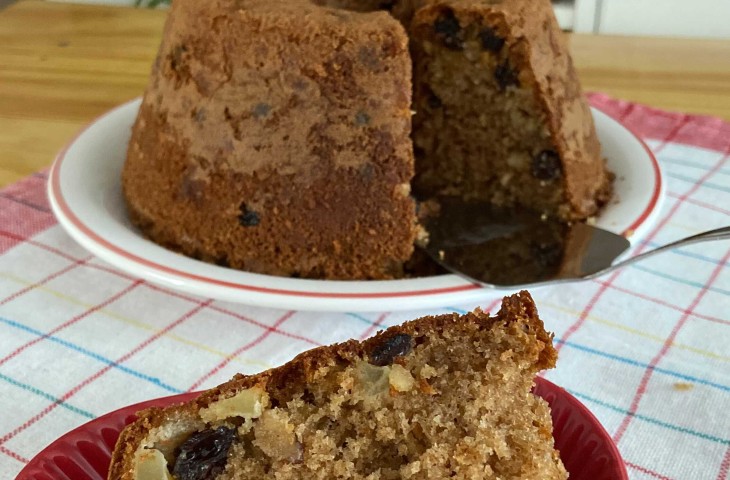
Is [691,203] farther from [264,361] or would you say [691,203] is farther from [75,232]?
[75,232]

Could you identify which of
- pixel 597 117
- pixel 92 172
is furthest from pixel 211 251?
pixel 597 117

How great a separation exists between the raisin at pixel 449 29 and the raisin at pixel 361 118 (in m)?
0.32

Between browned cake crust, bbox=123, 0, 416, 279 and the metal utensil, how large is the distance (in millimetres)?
94

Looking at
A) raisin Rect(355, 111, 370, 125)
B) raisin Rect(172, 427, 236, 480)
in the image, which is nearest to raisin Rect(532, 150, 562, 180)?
raisin Rect(355, 111, 370, 125)

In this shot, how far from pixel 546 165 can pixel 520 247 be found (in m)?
0.21

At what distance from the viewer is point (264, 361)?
114cm

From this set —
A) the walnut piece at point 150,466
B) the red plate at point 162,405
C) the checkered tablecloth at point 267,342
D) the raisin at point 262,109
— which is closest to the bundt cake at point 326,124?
the raisin at point 262,109

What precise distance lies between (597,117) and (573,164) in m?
0.31

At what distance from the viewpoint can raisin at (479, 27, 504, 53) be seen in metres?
1.38

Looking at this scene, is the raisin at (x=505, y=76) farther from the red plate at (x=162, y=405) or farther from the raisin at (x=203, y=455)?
the raisin at (x=203, y=455)

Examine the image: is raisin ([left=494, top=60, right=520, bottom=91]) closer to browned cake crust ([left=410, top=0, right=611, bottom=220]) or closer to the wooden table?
browned cake crust ([left=410, top=0, right=611, bottom=220])

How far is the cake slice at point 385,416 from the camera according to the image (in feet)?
2.36

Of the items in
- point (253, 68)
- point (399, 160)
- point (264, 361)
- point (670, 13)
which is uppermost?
point (253, 68)

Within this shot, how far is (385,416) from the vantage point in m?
0.75
